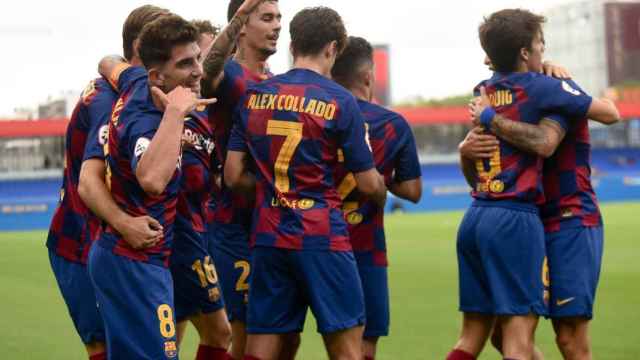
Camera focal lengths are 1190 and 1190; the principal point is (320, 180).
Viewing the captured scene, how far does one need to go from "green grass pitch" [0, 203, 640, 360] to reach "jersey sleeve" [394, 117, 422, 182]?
2.81 metres

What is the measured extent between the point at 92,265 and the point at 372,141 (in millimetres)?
2205

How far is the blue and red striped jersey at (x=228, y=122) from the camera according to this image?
7215 millimetres

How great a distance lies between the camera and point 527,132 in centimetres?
678

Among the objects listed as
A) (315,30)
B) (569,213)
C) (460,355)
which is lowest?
(460,355)

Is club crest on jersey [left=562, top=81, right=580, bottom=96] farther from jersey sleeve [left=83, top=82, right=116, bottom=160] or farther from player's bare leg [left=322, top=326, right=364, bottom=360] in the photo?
jersey sleeve [left=83, top=82, right=116, bottom=160]

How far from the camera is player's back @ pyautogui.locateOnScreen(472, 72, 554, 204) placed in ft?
22.5

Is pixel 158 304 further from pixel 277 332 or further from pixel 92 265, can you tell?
pixel 277 332

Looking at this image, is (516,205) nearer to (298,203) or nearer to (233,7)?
(298,203)

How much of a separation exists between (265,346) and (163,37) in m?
1.89

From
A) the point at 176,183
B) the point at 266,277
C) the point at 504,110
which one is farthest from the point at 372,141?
the point at 176,183

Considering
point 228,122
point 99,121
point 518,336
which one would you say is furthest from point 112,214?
point 518,336

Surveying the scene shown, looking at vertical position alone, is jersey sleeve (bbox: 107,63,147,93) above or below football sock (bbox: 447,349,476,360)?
above

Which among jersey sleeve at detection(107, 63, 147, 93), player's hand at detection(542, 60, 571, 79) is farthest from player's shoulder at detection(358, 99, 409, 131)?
jersey sleeve at detection(107, 63, 147, 93)

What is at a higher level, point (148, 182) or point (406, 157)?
point (148, 182)
